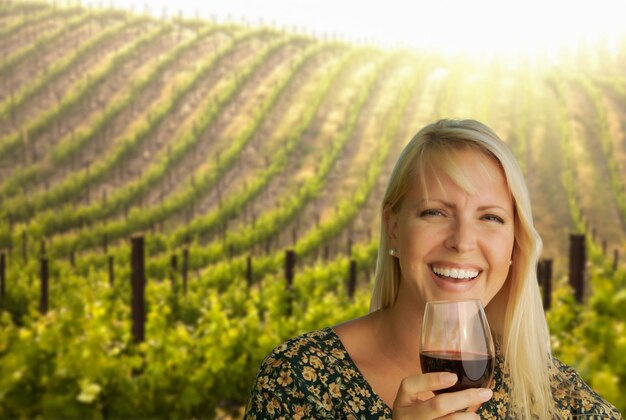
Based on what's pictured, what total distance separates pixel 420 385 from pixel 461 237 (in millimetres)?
243

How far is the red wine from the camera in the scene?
0.96 m

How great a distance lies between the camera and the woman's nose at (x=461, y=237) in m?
1.13

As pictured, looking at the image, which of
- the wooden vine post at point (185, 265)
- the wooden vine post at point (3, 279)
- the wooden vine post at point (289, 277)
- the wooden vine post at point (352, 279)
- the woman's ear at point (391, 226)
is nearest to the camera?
the woman's ear at point (391, 226)

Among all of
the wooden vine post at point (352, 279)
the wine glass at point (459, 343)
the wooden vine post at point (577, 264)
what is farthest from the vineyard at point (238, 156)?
the wine glass at point (459, 343)

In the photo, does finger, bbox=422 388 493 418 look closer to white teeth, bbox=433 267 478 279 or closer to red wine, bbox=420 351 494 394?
red wine, bbox=420 351 494 394

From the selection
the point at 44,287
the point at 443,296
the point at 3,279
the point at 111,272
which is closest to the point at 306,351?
the point at 443,296

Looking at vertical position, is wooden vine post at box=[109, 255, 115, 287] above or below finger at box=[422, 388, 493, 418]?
below

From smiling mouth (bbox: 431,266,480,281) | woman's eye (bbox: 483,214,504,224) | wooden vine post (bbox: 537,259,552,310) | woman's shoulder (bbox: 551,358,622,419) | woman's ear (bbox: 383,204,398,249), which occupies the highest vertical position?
woman's eye (bbox: 483,214,504,224)

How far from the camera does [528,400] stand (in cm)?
124

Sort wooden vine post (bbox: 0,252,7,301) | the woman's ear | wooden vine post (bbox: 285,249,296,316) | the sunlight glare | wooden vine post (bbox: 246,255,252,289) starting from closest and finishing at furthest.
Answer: the woman's ear, wooden vine post (bbox: 285,249,296,316), wooden vine post (bbox: 0,252,7,301), wooden vine post (bbox: 246,255,252,289), the sunlight glare

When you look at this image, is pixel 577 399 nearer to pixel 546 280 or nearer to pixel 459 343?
pixel 459 343

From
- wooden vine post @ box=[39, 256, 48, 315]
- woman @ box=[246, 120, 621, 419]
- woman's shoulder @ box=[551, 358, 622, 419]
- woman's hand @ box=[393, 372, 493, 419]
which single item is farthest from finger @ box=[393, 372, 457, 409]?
wooden vine post @ box=[39, 256, 48, 315]

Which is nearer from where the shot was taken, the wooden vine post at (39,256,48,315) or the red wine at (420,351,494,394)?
the red wine at (420,351,494,394)

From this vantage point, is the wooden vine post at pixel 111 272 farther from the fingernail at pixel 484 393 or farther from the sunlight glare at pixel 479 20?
the fingernail at pixel 484 393
